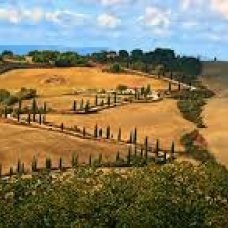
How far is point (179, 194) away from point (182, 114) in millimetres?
113482

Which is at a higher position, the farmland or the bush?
the bush

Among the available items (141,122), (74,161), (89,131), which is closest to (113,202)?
(74,161)

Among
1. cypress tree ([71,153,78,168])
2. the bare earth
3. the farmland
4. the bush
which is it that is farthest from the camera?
the bare earth

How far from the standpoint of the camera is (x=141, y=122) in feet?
618

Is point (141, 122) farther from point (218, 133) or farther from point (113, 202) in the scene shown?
point (113, 202)

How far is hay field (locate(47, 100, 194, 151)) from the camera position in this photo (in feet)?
582

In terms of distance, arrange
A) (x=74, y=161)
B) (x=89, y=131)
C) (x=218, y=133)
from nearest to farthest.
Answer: (x=74, y=161)
(x=89, y=131)
(x=218, y=133)

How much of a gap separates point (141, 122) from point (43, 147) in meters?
40.0

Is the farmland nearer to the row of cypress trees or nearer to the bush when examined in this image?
the row of cypress trees

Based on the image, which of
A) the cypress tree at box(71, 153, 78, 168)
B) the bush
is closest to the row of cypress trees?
the cypress tree at box(71, 153, 78, 168)

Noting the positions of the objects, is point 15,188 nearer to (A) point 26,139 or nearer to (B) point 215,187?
(B) point 215,187

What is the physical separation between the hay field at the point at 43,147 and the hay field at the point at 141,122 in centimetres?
1452

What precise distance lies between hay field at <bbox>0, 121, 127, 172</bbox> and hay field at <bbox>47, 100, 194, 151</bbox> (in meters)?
14.5

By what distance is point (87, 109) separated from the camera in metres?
197
